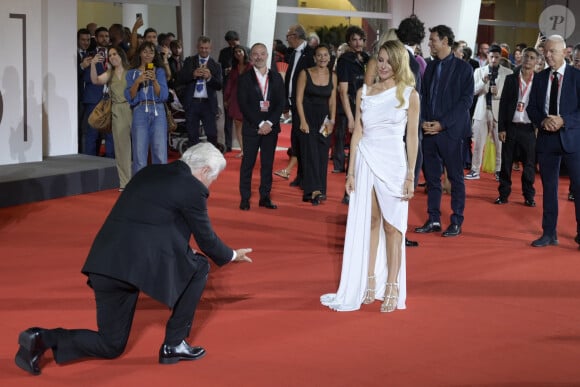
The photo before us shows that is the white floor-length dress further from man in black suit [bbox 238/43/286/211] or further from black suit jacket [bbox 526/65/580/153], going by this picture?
man in black suit [bbox 238/43/286/211]

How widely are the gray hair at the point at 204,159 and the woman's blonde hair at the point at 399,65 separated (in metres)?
1.55

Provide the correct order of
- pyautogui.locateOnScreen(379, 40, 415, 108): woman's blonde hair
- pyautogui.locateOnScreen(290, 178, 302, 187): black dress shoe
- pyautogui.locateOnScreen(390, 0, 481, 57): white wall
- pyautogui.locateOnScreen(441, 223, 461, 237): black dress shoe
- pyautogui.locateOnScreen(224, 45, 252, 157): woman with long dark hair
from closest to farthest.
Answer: pyautogui.locateOnScreen(379, 40, 415, 108): woman's blonde hair < pyautogui.locateOnScreen(441, 223, 461, 237): black dress shoe < pyautogui.locateOnScreen(290, 178, 302, 187): black dress shoe < pyautogui.locateOnScreen(224, 45, 252, 157): woman with long dark hair < pyautogui.locateOnScreen(390, 0, 481, 57): white wall

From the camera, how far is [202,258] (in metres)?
4.50

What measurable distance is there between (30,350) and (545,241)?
4920 millimetres

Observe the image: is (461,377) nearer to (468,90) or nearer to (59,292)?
(59,292)

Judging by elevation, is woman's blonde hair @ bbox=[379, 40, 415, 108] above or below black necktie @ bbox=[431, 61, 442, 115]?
above

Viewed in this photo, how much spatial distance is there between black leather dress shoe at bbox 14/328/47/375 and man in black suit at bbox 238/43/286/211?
486 centimetres

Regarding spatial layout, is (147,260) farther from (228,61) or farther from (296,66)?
(228,61)

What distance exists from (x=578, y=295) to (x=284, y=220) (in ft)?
10.7

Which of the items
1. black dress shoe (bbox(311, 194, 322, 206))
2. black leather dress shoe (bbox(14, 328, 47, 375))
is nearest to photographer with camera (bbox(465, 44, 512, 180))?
black dress shoe (bbox(311, 194, 322, 206))

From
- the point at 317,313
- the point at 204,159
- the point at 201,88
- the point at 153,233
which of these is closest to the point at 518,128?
the point at 201,88

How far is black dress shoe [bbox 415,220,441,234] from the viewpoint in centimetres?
810

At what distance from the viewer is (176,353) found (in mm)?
4422

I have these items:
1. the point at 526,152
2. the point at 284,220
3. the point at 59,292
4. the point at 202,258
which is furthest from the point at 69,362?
the point at 526,152
